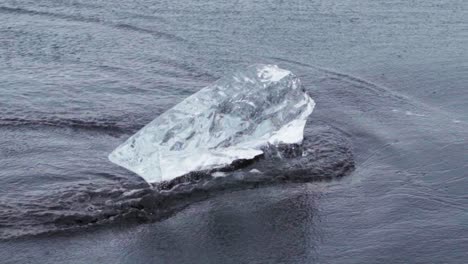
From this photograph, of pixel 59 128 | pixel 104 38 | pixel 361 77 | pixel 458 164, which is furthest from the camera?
pixel 104 38

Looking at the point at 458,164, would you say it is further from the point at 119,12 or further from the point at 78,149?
the point at 119,12

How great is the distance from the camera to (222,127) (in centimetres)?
1902

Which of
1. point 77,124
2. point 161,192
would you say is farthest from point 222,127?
point 77,124

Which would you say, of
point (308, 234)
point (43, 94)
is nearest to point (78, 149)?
point (43, 94)

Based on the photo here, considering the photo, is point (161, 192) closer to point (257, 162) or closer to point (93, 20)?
point (257, 162)

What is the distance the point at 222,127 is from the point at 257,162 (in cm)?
160

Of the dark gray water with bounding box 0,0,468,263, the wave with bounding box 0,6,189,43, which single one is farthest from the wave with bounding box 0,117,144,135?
the wave with bounding box 0,6,189,43

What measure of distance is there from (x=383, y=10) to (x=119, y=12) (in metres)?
11.1

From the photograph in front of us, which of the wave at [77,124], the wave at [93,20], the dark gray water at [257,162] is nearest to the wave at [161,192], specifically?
the dark gray water at [257,162]

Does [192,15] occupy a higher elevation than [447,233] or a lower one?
higher

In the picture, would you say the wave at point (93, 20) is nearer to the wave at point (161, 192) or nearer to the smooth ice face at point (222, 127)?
the smooth ice face at point (222, 127)

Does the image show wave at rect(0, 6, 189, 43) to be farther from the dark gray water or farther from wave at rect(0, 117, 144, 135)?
wave at rect(0, 117, 144, 135)

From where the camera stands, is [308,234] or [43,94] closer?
[308,234]

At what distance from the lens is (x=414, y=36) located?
29.3m
